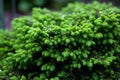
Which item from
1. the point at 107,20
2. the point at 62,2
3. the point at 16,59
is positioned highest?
the point at 62,2

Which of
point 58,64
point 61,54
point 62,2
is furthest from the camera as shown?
point 62,2

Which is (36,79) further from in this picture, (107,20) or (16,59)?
(107,20)

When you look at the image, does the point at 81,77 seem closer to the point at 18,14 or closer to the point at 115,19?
the point at 115,19

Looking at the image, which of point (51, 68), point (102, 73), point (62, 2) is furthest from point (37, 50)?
point (62, 2)

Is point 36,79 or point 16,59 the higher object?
point 16,59

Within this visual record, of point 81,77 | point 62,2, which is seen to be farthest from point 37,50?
point 62,2

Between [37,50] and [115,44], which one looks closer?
[37,50]

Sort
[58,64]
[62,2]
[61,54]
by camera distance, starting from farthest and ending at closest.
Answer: [62,2] → [58,64] → [61,54]
